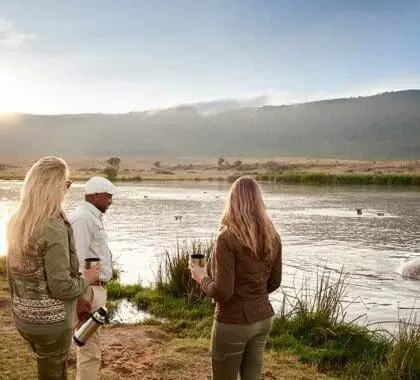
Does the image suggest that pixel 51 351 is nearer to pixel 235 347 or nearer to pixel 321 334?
pixel 235 347

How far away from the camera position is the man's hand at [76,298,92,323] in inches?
181

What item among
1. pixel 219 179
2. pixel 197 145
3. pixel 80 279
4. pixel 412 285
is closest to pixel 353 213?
pixel 412 285

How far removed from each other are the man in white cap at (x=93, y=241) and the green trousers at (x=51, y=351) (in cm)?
74

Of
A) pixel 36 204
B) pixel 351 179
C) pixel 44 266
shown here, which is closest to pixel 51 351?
pixel 44 266

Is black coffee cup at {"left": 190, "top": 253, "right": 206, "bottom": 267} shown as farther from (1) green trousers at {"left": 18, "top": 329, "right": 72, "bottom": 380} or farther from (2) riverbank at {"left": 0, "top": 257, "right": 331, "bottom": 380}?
(2) riverbank at {"left": 0, "top": 257, "right": 331, "bottom": 380}

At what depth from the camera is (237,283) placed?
402 cm

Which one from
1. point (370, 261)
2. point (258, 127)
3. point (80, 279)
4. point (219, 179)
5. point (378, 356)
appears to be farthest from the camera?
point (258, 127)

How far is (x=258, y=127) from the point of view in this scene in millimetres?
181500

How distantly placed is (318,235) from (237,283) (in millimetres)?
18696

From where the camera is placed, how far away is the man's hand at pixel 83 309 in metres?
4.59

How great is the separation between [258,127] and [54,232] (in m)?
180

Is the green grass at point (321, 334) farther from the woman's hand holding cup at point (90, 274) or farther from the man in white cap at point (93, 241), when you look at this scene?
the woman's hand holding cup at point (90, 274)

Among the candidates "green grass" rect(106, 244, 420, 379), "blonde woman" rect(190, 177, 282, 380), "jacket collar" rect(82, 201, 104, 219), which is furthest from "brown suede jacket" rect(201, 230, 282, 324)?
"green grass" rect(106, 244, 420, 379)

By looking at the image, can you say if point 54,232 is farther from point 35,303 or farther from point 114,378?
point 114,378
